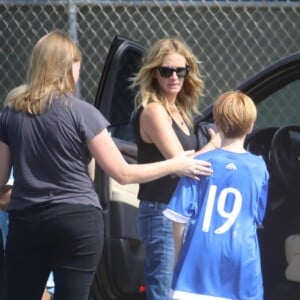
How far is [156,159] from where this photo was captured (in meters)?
4.43

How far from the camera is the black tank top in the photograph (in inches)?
173

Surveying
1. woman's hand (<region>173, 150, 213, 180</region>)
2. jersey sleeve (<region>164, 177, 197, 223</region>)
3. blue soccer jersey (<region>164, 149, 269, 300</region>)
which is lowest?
blue soccer jersey (<region>164, 149, 269, 300</region>)

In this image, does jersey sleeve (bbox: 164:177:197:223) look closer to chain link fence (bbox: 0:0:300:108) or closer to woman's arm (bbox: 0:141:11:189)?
woman's arm (bbox: 0:141:11:189)

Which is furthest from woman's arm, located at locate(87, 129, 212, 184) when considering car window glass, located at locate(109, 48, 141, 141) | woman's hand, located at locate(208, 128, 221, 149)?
car window glass, located at locate(109, 48, 141, 141)

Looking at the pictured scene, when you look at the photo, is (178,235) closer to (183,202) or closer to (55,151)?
(183,202)

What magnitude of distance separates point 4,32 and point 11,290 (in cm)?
514

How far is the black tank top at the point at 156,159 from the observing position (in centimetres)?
439

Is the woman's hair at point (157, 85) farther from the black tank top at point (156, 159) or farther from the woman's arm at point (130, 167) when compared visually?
the woman's arm at point (130, 167)

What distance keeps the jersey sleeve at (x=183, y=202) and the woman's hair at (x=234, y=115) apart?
258mm

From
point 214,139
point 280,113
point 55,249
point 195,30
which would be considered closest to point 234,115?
point 214,139

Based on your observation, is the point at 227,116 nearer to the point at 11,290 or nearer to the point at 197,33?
the point at 11,290

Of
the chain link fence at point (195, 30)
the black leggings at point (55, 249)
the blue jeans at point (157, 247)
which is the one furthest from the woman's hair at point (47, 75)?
the chain link fence at point (195, 30)

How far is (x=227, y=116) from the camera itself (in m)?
3.98

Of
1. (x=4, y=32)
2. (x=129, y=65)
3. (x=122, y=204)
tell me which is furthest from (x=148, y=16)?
(x=122, y=204)
